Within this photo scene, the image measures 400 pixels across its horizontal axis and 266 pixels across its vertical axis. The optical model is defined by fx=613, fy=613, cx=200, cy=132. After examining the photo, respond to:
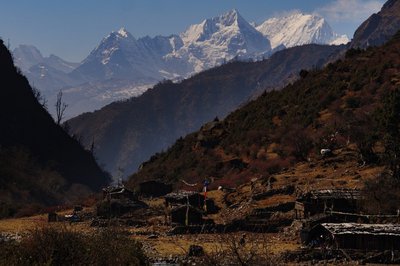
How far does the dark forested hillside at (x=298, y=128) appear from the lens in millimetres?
63103

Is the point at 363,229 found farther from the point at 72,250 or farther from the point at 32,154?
the point at 32,154

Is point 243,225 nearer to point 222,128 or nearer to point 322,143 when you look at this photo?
point 322,143

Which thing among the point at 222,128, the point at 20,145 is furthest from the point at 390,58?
the point at 20,145

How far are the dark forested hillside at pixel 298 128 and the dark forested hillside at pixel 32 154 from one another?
16.2 metres

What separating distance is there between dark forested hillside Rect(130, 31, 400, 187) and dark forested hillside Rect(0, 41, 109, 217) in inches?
639

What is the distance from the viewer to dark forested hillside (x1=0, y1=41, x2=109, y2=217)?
89000 millimetres

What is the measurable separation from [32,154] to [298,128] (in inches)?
2073

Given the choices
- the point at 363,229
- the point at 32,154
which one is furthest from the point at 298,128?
the point at 32,154

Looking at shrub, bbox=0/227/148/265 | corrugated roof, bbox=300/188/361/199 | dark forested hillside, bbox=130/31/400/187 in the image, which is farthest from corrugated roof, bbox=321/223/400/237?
shrub, bbox=0/227/148/265

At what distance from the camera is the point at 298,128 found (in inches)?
2854

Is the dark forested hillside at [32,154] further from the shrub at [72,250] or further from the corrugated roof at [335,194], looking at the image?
the shrub at [72,250]

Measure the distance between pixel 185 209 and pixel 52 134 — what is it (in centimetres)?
7936

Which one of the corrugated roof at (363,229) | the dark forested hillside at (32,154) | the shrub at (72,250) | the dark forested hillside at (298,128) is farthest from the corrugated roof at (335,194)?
the dark forested hillside at (32,154)

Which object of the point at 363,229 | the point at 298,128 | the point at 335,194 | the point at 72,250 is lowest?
the point at 72,250
